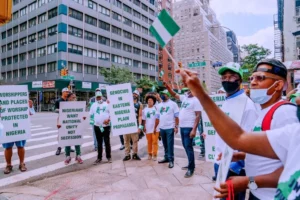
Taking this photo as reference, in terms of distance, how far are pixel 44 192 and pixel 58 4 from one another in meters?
42.9

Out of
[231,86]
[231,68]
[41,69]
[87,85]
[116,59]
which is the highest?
[116,59]

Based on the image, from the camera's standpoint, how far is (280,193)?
4.18ft

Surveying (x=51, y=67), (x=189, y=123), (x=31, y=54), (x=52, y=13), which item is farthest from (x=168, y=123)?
(x=31, y=54)

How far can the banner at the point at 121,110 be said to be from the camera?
273 inches

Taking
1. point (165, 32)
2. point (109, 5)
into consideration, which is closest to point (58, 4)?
point (109, 5)

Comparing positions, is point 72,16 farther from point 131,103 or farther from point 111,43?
point 131,103

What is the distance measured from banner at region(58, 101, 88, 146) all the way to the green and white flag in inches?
217

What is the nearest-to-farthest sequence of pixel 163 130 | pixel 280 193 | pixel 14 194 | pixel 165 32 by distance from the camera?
1. pixel 280 193
2. pixel 165 32
3. pixel 14 194
4. pixel 163 130

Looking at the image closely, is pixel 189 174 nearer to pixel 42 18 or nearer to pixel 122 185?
pixel 122 185

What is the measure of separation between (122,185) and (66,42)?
40.4 meters

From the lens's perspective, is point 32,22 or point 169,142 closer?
point 169,142

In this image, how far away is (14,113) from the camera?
602cm

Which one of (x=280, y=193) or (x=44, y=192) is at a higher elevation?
(x=280, y=193)

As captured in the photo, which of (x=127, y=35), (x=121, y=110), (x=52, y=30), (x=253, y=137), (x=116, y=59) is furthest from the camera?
(x=127, y=35)
